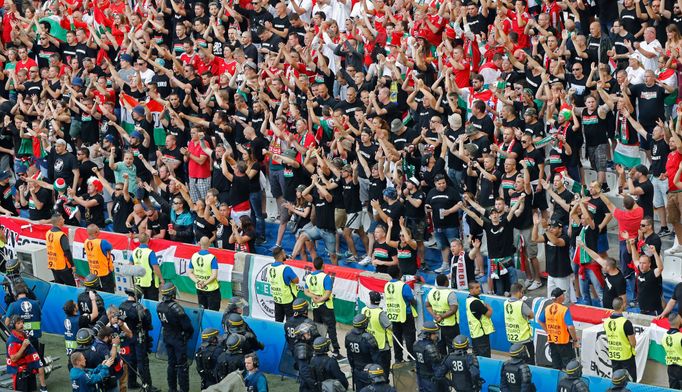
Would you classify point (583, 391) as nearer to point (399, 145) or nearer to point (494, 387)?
point (494, 387)

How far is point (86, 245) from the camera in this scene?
23.1 m

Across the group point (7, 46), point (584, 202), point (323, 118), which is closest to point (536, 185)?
point (584, 202)

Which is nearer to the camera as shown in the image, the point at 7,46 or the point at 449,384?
the point at 449,384

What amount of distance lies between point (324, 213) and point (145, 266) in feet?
11.4

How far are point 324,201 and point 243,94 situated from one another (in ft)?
13.9

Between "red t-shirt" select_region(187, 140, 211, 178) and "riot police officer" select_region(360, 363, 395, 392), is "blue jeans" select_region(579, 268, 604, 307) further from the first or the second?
"red t-shirt" select_region(187, 140, 211, 178)

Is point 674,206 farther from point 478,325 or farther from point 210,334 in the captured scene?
point 210,334

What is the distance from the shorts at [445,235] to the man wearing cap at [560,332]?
4.05 metres

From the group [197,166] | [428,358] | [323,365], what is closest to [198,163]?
[197,166]

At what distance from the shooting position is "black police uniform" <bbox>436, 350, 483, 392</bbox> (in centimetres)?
1794

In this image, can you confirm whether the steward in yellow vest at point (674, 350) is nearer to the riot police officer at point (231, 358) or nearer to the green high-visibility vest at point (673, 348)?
the green high-visibility vest at point (673, 348)

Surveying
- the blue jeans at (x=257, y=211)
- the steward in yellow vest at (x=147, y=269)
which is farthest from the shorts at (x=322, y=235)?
the steward in yellow vest at (x=147, y=269)

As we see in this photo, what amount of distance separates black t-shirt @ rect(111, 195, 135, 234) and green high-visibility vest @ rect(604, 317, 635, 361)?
1005 cm

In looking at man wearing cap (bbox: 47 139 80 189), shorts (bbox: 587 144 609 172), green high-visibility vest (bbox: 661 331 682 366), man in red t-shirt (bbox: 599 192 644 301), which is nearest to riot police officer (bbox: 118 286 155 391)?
man wearing cap (bbox: 47 139 80 189)
